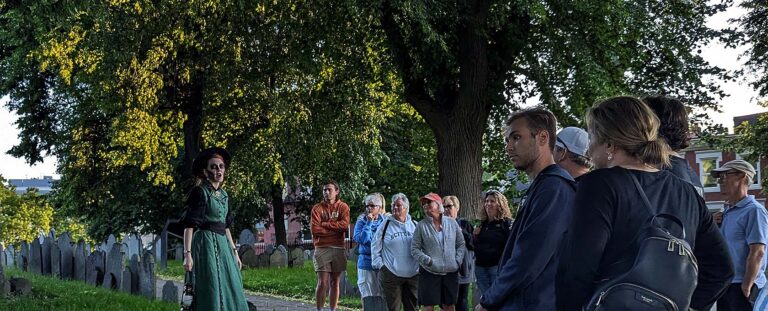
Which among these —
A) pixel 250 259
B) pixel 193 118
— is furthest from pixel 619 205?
pixel 193 118

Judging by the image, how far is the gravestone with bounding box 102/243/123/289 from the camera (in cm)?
1493

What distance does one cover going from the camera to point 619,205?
319 centimetres

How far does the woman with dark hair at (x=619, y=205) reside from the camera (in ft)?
10.4

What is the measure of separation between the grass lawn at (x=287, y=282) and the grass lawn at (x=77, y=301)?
3535mm

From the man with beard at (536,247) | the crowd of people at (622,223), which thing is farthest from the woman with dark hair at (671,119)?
the man with beard at (536,247)

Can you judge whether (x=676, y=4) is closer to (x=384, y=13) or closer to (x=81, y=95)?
(x=384, y=13)

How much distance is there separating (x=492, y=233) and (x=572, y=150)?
15.6 feet

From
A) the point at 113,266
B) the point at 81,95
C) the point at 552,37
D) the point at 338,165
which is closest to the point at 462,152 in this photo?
the point at 552,37

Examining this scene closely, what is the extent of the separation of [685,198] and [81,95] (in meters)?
27.7

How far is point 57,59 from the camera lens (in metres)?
18.0

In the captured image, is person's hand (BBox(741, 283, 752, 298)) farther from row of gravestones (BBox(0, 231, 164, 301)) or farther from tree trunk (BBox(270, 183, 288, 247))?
tree trunk (BBox(270, 183, 288, 247))

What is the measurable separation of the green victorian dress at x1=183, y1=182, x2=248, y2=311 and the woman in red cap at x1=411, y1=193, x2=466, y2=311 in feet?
6.98

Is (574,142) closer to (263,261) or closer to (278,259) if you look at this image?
(278,259)

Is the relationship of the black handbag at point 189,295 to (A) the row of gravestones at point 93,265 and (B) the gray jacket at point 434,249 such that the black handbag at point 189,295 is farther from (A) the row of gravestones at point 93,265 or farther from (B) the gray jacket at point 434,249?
(A) the row of gravestones at point 93,265
